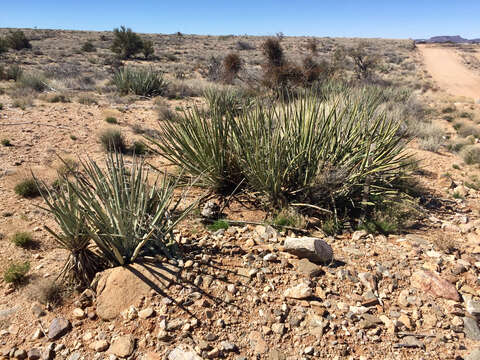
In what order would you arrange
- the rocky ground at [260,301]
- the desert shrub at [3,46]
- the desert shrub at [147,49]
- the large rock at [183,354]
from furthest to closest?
the desert shrub at [147,49] → the desert shrub at [3,46] → the rocky ground at [260,301] → the large rock at [183,354]

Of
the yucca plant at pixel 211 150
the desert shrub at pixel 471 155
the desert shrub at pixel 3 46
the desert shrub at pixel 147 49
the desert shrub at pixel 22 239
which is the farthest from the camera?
the desert shrub at pixel 147 49

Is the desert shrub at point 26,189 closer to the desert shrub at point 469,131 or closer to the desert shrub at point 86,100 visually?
the desert shrub at point 86,100

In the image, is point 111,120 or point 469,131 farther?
point 469,131

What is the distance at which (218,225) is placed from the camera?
379 centimetres

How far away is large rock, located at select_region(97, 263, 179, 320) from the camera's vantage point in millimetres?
2598

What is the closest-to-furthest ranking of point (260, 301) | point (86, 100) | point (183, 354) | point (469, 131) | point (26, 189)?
point (183, 354), point (260, 301), point (26, 189), point (86, 100), point (469, 131)

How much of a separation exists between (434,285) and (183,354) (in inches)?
92.9

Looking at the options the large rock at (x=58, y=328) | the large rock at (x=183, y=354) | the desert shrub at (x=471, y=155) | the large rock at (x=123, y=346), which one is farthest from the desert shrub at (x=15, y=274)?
the desert shrub at (x=471, y=155)

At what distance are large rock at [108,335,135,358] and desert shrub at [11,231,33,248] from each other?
1.98m

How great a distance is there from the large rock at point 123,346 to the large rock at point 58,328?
0.43 m

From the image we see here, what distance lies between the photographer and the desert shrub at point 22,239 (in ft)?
11.7

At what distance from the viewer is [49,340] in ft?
7.86

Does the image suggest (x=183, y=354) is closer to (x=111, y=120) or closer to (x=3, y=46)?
(x=111, y=120)

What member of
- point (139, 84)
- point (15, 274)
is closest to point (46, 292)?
point (15, 274)
